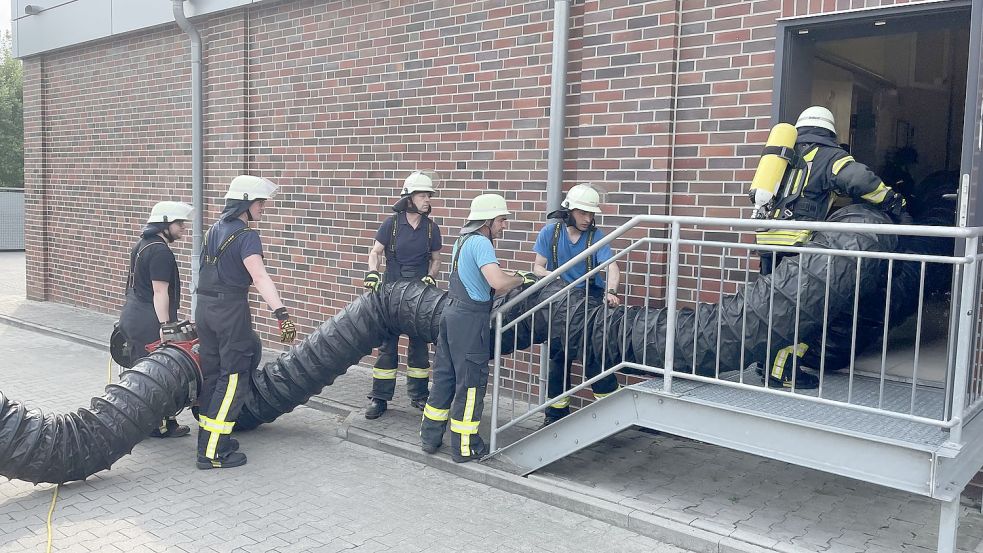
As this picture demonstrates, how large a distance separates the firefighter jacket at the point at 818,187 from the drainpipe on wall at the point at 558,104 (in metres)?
1.98

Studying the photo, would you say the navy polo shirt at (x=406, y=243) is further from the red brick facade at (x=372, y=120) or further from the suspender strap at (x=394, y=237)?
the red brick facade at (x=372, y=120)

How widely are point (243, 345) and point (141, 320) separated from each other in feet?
3.89

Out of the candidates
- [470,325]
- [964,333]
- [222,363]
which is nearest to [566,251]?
[470,325]

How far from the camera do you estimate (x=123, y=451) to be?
5406mm

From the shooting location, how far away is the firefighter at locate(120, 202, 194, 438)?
242 inches

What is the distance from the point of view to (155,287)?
20.1 ft

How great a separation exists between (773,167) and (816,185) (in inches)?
11.4

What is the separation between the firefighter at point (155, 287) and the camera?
6.15 metres

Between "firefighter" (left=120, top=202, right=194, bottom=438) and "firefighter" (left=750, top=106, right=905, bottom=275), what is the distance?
421 cm

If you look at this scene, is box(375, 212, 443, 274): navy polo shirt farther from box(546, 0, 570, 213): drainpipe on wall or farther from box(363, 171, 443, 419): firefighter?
box(546, 0, 570, 213): drainpipe on wall

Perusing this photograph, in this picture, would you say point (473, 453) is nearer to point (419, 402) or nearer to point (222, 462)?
point (419, 402)

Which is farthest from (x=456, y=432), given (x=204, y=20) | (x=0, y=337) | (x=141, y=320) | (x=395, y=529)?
(x=0, y=337)

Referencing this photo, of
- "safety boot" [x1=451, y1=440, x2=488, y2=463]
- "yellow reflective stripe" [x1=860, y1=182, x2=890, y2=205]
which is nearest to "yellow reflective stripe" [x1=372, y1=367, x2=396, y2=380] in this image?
"safety boot" [x1=451, y1=440, x2=488, y2=463]

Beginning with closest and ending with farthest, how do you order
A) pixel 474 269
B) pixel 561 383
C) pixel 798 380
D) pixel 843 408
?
pixel 843 408 < pixel 798 380 < pixel 474 269 < pixel 561 383
